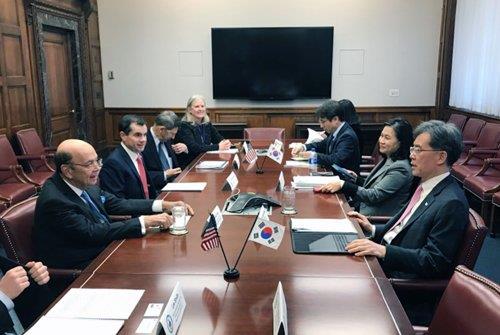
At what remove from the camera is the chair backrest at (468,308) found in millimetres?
1149

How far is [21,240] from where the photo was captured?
204 cm

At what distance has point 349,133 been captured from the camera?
3.70m

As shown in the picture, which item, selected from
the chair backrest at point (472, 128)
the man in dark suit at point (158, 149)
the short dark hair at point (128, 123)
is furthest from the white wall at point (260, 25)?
the short dark hair at point (128, 123)

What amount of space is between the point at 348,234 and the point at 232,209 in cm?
65

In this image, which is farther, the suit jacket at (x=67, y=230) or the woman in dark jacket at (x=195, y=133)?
the woman in dark jacket at (x=195, y=133)

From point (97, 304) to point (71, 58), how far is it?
5486 mm

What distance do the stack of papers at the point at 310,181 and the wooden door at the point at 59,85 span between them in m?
3.63

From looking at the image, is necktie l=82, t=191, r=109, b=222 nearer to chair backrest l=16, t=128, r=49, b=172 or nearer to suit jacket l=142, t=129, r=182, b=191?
suit jacket l=142, t=129, r=182, b=191

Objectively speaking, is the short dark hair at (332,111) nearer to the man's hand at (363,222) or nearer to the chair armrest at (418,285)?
the man's hand at (363,222)

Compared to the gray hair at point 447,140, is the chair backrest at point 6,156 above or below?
below

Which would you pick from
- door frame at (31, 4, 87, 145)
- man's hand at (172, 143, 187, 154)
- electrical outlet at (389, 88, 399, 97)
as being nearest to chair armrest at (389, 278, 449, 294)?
man's hand at (172, 143, 187, 154)

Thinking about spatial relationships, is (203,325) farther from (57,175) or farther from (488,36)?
(488,36)

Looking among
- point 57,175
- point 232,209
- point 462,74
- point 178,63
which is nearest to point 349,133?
point 232,209

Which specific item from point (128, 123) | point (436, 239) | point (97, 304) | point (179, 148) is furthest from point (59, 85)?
point (436, 239)
